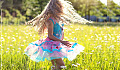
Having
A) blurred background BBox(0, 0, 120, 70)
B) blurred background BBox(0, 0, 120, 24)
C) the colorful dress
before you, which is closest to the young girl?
the colorful dress

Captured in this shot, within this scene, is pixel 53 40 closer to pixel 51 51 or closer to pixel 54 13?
pixel 51 51

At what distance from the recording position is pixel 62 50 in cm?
308

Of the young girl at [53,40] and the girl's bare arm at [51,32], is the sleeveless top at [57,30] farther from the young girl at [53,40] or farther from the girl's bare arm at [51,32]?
the girl's bare arm at [51,32]

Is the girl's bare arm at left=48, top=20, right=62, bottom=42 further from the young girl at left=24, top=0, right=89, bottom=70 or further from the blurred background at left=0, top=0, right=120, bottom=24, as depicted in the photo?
the blurred background at left=0, top=0, right=120, bottom=24

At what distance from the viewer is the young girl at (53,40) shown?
3.03m

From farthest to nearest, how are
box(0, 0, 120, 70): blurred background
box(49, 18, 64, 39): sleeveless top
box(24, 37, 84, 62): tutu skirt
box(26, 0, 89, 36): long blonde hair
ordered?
1. box(0, 0, 120, 70): blurred background
2. box(49, 18, 64, 39): sleeveless top
3. box(26, 0, 89, 36): long blonde hair
4. box(24, 37, 84, 62): tutu skirt

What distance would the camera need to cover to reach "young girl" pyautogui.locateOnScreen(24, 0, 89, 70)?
303 cm

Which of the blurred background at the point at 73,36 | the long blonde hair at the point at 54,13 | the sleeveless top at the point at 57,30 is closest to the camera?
the long blonde hair at the point at 54,13

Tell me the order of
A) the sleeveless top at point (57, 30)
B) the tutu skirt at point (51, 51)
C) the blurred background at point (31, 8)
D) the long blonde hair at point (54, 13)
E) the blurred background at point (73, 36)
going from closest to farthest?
the tutu skirt at point (51, 51) → the long blonde hair at point (54, 13) → the sleeveless top at point (57, 30) → the blurred background at point (73, 36) → the blurred background at point (31, 8)

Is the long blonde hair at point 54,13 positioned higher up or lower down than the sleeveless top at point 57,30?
higher up

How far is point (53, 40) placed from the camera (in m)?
3.14

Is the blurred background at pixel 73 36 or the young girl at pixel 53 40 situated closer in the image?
the young girl at pixel 53 40

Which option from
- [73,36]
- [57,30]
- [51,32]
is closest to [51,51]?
[51,32]

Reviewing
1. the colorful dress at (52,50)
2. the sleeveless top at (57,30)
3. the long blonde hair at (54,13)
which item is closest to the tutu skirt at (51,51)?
the colorful dress at (52,50)
